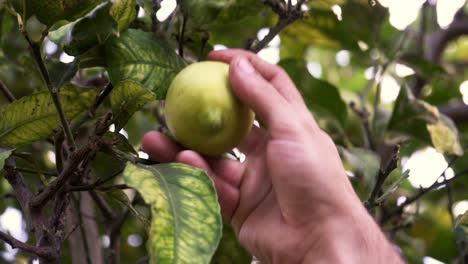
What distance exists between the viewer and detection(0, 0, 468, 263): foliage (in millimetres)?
792

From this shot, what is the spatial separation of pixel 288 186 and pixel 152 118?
0.66 m

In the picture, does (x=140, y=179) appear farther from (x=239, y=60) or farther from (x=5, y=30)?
(x=5, y=30)

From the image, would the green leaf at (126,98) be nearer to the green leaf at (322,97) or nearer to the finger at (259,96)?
the finger at (259,96)

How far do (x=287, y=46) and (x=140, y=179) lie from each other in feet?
3.64

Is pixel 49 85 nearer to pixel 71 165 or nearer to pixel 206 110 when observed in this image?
pixel 71 165

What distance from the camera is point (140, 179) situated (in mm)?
755

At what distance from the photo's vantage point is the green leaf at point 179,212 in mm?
702

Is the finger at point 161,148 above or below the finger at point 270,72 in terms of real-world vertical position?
below

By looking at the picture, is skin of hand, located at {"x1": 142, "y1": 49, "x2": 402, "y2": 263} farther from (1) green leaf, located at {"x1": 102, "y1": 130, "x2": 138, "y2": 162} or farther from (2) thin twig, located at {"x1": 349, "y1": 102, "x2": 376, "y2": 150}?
(2) thin twig, located at {"x1": 349, "y1": 102, "x2": 376, "y2": 150}

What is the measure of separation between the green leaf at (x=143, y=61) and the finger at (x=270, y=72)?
0.07 m

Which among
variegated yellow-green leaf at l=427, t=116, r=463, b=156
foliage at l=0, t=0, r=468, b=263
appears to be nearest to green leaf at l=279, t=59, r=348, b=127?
foliage at l=0, t=0, r=468, b=263

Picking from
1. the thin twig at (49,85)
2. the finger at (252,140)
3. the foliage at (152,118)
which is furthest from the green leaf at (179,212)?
the finger at (252,140)

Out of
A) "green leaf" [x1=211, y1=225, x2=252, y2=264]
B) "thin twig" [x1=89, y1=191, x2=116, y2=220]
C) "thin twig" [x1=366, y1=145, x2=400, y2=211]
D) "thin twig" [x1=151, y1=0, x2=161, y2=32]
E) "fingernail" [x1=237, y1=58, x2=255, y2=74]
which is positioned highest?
"thin twig" [x1=151, y1=0, x2=161, y2=32]

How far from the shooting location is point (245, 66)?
97 cm
